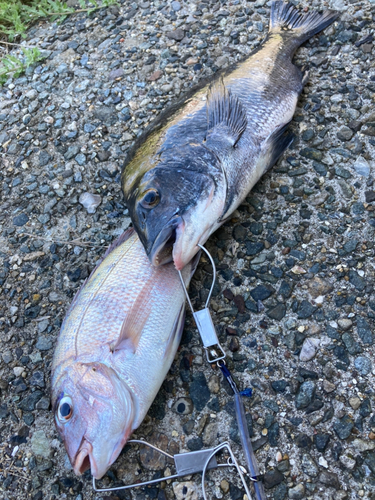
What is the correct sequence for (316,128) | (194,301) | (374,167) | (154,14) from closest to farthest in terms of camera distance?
1. (194,301)
2. (374,167)
3. (316,128)
4. (154,14)

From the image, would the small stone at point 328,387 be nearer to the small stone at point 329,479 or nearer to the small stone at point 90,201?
the small stone at point 329,479

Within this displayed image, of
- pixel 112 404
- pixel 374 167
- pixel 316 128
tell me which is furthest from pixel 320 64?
pixel 112 404

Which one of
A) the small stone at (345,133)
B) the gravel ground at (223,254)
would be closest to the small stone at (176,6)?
the gravel ground at (223,254)

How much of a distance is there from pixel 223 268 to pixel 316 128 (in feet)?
4.98

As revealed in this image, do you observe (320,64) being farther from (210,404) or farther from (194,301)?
(210,404)

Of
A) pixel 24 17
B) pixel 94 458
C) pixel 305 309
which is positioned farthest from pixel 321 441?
pixel 24 17

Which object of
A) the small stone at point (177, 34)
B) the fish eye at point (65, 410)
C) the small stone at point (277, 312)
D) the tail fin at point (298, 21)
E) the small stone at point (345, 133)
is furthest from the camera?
the small stone at point (177, 34)

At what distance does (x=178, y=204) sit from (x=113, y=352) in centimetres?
100

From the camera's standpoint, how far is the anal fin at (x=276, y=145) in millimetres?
3095

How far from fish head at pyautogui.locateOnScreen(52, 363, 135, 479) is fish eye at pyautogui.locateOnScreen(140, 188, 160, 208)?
3.35ft

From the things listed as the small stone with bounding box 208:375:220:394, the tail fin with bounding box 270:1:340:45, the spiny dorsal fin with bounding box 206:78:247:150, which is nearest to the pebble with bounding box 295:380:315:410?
the small stone with bounding box 208:375:220:394

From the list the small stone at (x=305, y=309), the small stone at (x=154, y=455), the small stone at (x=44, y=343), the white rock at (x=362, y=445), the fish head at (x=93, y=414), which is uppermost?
the fish head at (x=93, y=414)

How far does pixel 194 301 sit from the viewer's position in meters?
2.81

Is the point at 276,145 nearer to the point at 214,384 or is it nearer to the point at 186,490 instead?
the point at 214,384
